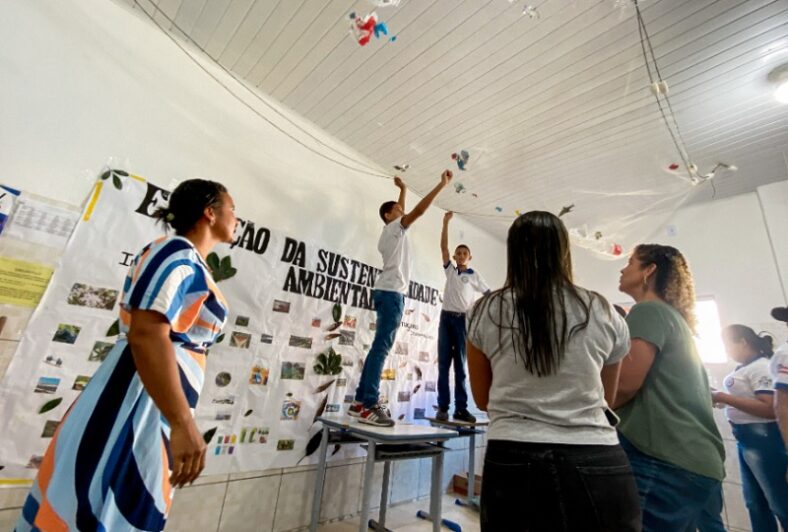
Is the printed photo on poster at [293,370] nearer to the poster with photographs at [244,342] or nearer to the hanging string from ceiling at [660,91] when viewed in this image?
the poster with photographs at [244,342]

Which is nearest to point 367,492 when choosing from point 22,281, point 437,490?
point 437,490

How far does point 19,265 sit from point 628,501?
88.2 inches

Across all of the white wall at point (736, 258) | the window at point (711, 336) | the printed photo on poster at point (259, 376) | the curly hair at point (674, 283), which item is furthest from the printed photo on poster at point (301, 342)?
the window at point (711, 336)

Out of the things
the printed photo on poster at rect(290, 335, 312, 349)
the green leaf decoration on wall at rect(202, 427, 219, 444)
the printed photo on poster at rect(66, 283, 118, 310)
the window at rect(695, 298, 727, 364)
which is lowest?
the green leaf decoration on wall at rect(202, 427, 219, 444)

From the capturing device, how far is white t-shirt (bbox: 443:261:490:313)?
9.22ft

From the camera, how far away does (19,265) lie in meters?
1.45

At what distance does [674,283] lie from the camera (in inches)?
46.3

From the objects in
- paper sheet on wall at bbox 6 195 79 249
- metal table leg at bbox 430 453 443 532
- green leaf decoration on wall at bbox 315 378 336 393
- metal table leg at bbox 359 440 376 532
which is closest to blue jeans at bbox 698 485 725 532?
Answer: metal table leg at bbox 430 453 443 532

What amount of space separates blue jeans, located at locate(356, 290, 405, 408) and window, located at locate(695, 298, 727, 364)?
2940 millimetres

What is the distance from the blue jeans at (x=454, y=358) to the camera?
2.75m

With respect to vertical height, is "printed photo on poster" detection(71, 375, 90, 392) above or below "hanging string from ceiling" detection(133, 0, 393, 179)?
below

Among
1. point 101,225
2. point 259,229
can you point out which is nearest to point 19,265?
point 101,225

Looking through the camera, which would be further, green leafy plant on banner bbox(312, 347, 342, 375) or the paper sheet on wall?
green leafy plant on banner bbox(312, 347, 342, 375)

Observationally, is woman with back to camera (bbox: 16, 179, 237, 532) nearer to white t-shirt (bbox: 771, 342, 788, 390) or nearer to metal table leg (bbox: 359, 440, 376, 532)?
metal table leg (bbox: 359, 440, 376, 532)
